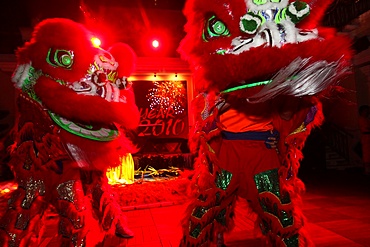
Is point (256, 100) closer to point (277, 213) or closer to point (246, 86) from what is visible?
point (246, 86)

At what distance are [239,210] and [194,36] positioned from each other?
2.68 meters

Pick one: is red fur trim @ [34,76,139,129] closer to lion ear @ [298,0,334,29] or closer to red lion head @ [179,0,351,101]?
red lion head @ [179,0,351,101]

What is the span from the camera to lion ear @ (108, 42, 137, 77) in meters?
2.13

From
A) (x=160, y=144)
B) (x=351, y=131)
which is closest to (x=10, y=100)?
(x=160, y=144)

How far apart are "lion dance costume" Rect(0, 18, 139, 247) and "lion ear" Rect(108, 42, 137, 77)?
0.34 meters

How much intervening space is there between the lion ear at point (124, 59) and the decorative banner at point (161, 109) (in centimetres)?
515

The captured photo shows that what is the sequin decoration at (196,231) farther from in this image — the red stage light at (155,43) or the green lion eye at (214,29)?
the red stage light at (155,43)

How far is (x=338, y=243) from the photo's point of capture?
7.48 feet

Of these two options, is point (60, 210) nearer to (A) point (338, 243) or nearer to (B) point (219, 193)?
(B) point (219, 193)

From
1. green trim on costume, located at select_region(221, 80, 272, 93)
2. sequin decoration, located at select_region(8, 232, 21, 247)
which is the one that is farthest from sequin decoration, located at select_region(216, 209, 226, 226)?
sequin decoration, located at select_region(8, 232, 21, 247)

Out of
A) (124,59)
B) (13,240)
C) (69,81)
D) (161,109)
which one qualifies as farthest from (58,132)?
(161,109)

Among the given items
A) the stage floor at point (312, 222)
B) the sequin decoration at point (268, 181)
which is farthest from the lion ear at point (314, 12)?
the stage floor at point (312, 222)

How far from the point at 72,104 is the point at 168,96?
6199 millimetres

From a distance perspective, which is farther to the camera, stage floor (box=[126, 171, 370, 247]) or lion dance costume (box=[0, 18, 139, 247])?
stage floor (box=[126, 171, 370, 247])
